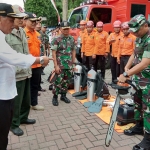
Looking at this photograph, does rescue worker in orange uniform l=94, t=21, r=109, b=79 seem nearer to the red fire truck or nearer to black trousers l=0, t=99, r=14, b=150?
the red fire truck

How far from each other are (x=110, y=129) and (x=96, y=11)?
613 cm

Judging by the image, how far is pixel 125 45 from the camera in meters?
5.39

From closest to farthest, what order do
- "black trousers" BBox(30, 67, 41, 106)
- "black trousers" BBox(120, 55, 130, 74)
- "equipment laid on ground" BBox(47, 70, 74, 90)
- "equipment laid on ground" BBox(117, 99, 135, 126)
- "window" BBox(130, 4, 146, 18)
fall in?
"equipment laid on ground" BBox(117, 99, 135, 126) < "black trousers" BBox(30, 67, 41, 106) < "equipment laid on ground" BBox(47, 70, 74, 90) < "black trousers" BBox(120, 55, 130, 74) < "window" BBox(130, 4, 146, 18)

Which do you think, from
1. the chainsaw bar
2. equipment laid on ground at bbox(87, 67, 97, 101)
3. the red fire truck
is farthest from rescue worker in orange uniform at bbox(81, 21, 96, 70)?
the chainsaw bar

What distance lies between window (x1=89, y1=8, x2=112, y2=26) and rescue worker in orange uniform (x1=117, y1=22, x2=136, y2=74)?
2.58 m

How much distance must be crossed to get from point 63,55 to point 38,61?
7.80ft

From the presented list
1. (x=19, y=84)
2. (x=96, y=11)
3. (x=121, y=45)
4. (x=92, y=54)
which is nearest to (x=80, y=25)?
(x=96, y=11)

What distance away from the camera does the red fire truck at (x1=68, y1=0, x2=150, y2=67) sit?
7.69 m

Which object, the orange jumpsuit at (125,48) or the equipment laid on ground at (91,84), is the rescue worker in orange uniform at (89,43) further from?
the equipment laid on ground at (91,84)

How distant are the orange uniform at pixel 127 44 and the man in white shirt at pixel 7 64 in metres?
3.85

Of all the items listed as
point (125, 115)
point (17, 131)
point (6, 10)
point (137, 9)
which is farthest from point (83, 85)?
point (137, 9)

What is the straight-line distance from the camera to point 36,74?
3.82m

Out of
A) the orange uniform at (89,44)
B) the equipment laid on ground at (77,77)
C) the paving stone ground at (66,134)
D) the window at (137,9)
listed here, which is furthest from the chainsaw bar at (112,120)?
the window at (137,9)

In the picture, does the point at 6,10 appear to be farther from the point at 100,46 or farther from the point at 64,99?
the point at 100,46
